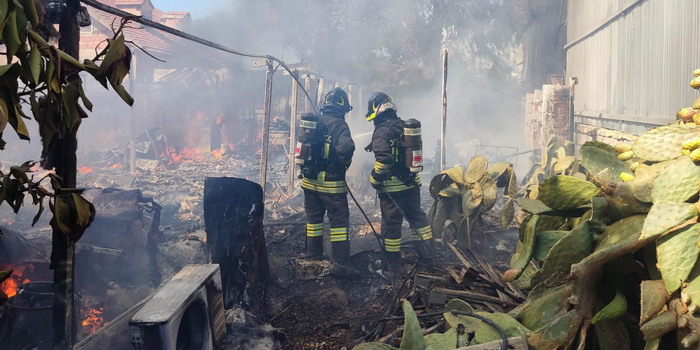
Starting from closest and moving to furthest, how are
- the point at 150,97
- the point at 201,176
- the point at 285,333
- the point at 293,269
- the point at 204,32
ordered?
the point at 285,333, the point at 293,269, the point at 201,176, the point at 150,97, the point at 204,32

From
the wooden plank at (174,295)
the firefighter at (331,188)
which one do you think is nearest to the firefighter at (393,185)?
the firefighter at (331,188)

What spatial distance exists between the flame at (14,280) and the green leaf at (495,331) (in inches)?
164

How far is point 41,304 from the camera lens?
448cm

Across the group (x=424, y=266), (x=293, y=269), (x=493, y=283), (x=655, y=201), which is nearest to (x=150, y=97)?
(x=293, y=269)

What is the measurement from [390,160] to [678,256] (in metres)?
4.53

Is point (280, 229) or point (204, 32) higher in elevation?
point (204, 32)

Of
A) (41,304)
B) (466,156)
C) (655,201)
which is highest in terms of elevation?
(466,156)

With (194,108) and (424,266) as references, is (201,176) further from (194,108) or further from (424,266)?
(424,266)

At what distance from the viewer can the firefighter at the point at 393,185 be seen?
6699mm

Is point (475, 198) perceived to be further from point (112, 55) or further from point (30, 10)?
point (30, 10)

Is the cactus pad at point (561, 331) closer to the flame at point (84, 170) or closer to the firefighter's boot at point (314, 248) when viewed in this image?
the firefighter's boot at point (314, 248)

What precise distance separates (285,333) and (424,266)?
1.87 meters

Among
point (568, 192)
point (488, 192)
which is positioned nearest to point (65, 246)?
point (568, 192)

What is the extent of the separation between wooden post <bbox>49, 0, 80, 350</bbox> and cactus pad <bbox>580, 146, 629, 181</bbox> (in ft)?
11.0
